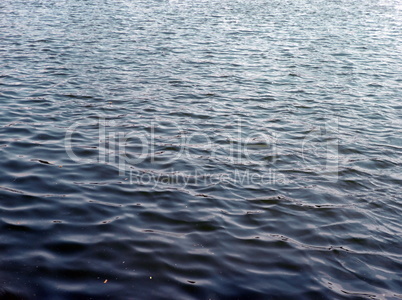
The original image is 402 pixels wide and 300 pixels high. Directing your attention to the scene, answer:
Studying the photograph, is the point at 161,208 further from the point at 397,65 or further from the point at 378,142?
the point at 397,65

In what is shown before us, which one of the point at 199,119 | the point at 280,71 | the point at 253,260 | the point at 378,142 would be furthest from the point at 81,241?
the point at 280,71

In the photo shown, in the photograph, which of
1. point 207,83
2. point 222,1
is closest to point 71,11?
point 222,1

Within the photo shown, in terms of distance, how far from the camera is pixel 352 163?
9664mm

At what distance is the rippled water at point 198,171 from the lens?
19.1ft

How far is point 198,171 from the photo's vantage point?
29.2ft

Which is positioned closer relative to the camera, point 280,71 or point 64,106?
point 64,106

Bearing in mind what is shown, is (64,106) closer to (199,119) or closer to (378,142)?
(199,119)

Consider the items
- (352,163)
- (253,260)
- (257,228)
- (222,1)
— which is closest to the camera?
(253,260)

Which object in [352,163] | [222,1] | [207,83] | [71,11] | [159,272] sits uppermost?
[222,1]

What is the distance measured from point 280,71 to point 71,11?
58.9 ft

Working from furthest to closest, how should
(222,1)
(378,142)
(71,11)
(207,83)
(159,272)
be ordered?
(222,1), (71,11), (207,83), (378,142), (159,272)

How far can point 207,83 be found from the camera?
15.0 metres

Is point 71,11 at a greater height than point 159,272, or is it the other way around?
point 71,11

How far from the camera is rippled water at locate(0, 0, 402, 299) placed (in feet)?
19.1
